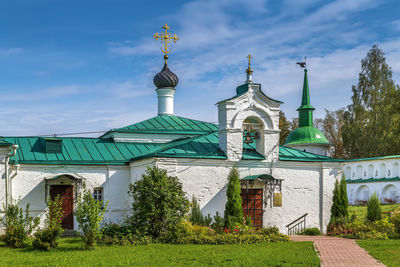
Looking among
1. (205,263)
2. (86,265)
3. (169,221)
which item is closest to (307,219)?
(169,221)

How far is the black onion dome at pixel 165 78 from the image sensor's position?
24500mm

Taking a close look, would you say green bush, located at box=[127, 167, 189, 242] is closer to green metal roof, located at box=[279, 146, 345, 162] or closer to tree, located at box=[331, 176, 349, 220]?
green metal roof, located at box=[279, 146, 345, 162]

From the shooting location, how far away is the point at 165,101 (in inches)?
973

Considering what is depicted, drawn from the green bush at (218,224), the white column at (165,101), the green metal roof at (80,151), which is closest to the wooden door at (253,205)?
the green bush at (218,224)

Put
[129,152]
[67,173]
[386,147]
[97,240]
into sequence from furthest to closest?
[386,147], [129,152], [67,173], [97,240]

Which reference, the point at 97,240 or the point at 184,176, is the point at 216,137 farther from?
the point at 97,240

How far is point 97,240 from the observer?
15359 mm

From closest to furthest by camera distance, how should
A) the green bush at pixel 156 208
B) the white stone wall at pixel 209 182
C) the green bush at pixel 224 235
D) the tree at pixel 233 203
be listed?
the green bush at pixel 224 235 → the green bush at pixel 156 208 → the tree at pixel 233 203 → the white stone wall at pixel 209 182

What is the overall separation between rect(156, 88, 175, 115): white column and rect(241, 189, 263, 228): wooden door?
279 inches

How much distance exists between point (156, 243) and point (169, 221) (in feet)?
2.73

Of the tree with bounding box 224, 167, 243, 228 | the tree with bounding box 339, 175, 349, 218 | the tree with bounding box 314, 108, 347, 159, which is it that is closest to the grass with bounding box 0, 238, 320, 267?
the tree with bounding box 224, 167, 243, 228

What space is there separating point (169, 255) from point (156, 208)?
3.47 meters

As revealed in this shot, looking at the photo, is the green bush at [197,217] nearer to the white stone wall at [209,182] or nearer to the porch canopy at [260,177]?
the white stone wall at [209,182]

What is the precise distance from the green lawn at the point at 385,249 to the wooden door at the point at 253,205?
153 inches
